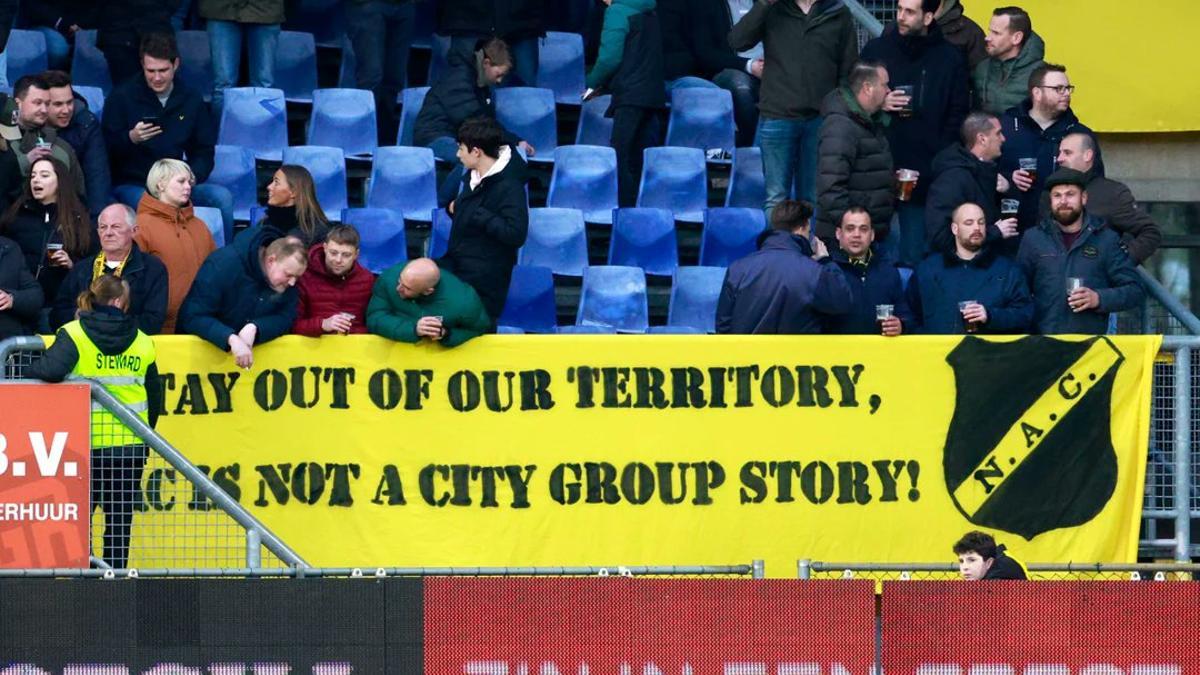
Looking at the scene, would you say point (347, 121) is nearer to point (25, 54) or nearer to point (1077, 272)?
point (25, 54)

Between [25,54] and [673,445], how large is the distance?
5.21 metres

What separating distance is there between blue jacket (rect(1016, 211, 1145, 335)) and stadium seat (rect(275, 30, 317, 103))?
5038mm

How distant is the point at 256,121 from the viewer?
49.3 ft

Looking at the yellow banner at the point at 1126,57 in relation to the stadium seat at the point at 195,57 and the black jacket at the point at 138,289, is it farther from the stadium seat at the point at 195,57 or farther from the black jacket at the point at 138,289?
the black jacket at the point at 138,289

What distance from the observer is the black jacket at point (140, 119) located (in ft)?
46.1

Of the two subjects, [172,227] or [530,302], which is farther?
[530,302]

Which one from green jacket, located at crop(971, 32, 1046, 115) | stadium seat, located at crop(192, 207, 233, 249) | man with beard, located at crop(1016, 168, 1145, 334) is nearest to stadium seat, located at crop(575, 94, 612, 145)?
green jacket, located at crop(971, 32, 1046, 115)

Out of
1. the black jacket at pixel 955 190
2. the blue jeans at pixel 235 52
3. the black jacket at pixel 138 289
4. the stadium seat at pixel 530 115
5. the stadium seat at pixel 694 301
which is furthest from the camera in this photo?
the stadium seat at pixel 530 115

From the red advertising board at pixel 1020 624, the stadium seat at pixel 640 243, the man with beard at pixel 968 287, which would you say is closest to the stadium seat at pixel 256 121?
the stadium seat at pixel 640 243

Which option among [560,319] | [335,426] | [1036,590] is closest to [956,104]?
[560,319]

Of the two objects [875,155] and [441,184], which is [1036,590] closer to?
[875,155]

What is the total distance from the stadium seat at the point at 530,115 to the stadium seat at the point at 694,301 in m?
1.69

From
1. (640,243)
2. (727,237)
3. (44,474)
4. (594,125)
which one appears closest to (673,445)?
(640,243)

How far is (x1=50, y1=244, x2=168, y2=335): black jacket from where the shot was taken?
12211 mm
